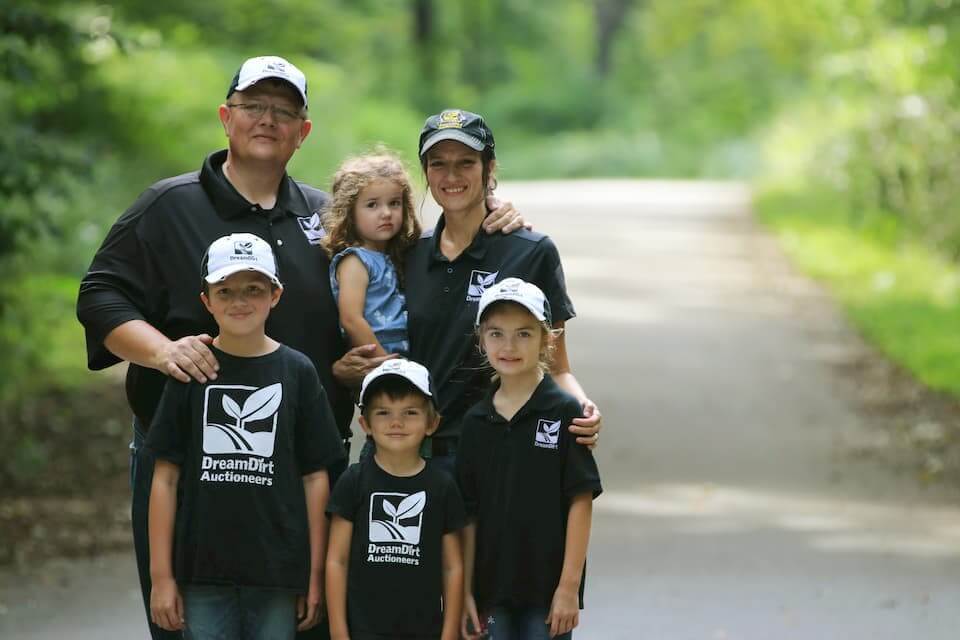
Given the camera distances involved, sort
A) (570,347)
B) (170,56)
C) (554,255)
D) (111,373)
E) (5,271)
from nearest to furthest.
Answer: (554,255)
(5,271)
(111,373)
(570,347)
(170,56)

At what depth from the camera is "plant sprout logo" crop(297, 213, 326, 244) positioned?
468 cm

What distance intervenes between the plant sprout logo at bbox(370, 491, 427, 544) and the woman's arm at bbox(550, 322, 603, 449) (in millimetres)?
500

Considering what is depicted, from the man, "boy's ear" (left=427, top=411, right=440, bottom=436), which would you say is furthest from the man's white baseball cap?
"boy's ear" (left=427, top=411, right=440, bottom=436)

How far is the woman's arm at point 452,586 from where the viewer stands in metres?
4.25

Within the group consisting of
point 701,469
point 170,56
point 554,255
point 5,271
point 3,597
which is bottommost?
point 3,597

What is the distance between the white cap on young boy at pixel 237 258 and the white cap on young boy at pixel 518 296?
59cm

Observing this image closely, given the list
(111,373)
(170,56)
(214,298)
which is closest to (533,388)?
(214,298)

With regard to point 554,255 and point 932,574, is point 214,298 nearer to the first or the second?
point 554,255

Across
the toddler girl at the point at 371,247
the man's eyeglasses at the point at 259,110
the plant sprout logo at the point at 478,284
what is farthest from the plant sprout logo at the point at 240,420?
the man's eyeglasses at the point at 259,110

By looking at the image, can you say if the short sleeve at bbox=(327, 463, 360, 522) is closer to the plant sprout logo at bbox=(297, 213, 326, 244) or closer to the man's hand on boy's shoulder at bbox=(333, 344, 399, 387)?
the man's hand on boy's shoulder at bbox=(333, 344, 399, 387)

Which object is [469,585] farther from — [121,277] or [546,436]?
[121,277]

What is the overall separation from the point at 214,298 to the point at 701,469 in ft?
21.3

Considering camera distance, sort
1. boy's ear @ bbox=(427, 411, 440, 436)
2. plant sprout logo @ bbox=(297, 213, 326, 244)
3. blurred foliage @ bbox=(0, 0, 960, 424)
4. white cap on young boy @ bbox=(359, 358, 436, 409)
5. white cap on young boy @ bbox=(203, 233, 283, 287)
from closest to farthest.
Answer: white cap on young boy @ bbox=(203, 233, 283, 287) < white cap on young boy @ bbox=(359, 358, 436, 409) < boy's ear @ bbox=(427, 411, 440, 436) < plant sprout logo @ bbox=(297, 213, 326, 244) < blurred foliage @ bbox=(0, 0, 960, 424)

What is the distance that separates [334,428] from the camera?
4.30 meters
